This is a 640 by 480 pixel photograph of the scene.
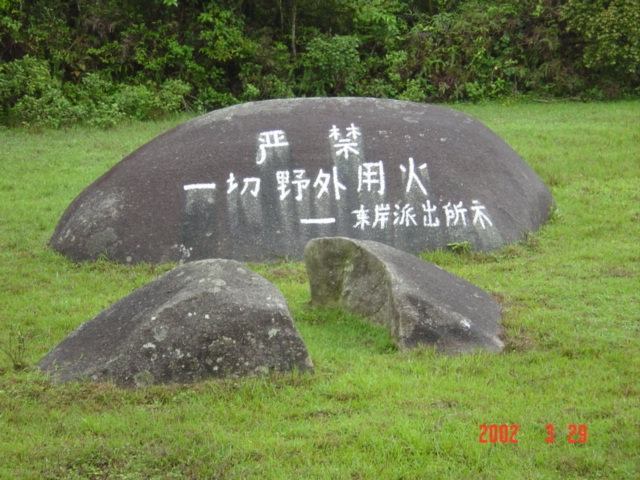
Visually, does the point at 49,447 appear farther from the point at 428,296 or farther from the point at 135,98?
the point at 135,98

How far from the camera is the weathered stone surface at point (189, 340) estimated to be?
17.4ft

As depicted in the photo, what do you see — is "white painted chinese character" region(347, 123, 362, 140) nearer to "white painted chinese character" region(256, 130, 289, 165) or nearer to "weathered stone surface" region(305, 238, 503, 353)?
"white painted chinese character" region(256, 130, 289, 165)

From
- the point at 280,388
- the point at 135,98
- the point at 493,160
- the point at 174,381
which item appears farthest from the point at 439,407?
the point at 135,98

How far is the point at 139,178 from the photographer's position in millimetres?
9180

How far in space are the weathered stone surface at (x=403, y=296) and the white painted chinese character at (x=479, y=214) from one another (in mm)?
1991

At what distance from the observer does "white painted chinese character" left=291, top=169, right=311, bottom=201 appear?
905cm

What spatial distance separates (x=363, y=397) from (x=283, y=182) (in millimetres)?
4308

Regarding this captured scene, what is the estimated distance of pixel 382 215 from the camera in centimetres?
897

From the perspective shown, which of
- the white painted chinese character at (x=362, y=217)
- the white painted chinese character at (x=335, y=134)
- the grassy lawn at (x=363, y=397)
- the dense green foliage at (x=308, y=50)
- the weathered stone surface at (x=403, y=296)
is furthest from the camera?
the dense green foliage at (x=308, y=50)

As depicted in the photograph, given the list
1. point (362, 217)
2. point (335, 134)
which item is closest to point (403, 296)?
point (362, 217)

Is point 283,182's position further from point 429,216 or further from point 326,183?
point 429,216

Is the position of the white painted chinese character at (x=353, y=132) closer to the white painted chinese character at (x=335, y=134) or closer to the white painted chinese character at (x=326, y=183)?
the white painted chinese character at (x=335, y=134)
